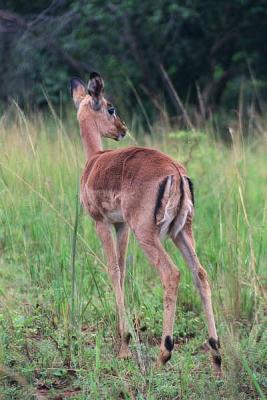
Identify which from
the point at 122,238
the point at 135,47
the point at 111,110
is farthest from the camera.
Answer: the point at 135,47

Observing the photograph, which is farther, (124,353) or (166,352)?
(124,353)

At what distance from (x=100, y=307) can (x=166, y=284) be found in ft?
3.14

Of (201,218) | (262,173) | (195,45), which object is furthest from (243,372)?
(195,45)

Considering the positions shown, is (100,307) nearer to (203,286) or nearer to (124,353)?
(124,353)

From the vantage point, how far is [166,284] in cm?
457

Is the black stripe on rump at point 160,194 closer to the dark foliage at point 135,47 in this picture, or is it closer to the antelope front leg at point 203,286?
the antelope front leg at point 203,286

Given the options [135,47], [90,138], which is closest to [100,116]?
[90,138]

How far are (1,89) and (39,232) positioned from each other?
283 inches

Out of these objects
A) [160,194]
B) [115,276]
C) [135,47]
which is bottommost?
[135,47]

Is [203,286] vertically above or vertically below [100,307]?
above

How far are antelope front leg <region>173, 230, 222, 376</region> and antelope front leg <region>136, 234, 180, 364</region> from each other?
0.51 ft

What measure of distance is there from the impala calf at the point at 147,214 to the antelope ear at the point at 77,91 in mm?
1002

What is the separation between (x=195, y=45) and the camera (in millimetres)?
14445

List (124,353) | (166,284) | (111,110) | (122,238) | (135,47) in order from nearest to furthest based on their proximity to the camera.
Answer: (166,284) → (124,353) → (122,238) → (111,110) → (135,47)
